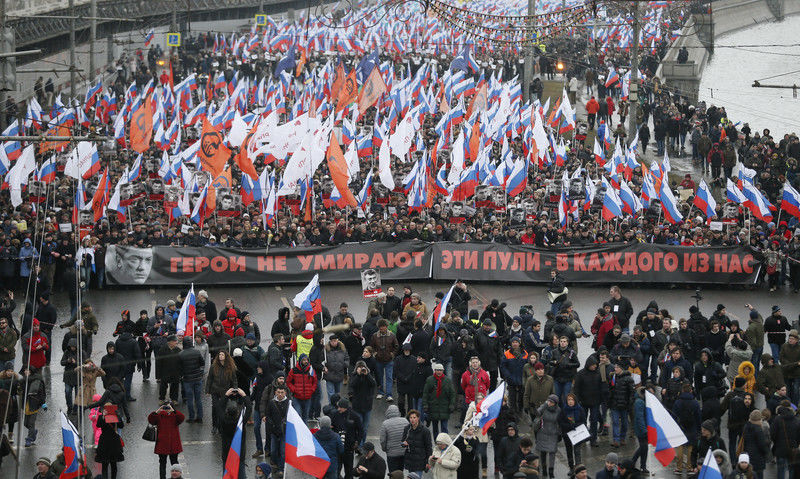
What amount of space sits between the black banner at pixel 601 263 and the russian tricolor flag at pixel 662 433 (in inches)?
499

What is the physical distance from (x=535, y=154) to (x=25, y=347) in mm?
18630

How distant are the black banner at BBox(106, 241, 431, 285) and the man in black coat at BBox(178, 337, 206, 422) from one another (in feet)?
28.3

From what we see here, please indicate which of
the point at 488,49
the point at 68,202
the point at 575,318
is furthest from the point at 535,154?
the point at 488,49

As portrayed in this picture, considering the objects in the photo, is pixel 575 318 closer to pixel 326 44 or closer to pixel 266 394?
pixel 266 394

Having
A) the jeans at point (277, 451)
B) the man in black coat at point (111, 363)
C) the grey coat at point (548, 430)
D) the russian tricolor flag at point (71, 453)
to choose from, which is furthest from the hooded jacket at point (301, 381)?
the russian tricolor flag at point (71, 453)

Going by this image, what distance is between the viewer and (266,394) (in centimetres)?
1838

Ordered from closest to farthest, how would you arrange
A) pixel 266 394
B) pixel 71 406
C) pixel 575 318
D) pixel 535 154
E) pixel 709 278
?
pixel 266 394, pixel 71 406, pixel 575 318, pixel 709 278, pixel 535 154

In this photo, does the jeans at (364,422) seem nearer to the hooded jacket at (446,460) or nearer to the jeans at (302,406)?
the jeans at (302,406)

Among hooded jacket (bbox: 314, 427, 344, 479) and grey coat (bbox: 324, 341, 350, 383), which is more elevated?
grey coat (bbox: 324, 341, 350, 383)

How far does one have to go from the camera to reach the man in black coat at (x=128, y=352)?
20500mm

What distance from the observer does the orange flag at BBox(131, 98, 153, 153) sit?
34.7 metres

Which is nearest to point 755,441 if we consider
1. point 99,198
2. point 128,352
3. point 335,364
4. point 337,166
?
point 335,364

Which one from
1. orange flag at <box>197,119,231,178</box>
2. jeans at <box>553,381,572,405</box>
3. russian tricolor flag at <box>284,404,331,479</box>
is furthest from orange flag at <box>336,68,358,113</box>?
russian tricolor flag at <box>284,404,331,479</box>

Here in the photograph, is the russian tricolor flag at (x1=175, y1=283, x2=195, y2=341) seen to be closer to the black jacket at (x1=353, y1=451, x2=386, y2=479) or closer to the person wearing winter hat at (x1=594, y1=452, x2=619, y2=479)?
the black jacket at (x1=353, y1=451, x2=386, y2=479)
